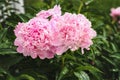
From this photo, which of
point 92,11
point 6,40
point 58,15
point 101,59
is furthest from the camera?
point 92,11

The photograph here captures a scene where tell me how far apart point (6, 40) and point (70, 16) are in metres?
0.49

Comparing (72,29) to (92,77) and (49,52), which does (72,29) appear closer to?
(49,52)

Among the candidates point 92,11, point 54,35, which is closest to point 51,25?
point 54,35

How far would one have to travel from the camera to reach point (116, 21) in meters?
4.11

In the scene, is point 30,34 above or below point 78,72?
above

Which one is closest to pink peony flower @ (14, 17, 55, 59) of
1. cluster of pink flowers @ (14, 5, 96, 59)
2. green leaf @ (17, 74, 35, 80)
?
cluster of pink flowers @ (14, 5, 96, 59)

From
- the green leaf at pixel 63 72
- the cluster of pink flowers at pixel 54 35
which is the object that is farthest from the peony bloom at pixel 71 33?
the green leaf at pixel 63 72

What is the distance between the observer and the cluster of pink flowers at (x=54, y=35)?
2031 millimetres

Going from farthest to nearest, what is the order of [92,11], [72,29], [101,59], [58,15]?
1. [92,11]
2. [101,59]
3. [58,15]
4. [72,29]

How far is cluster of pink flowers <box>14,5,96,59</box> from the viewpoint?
80.0 inches

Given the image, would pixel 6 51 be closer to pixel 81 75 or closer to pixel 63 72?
pixel 63 72

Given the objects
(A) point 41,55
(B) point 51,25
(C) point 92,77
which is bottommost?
(C) point 92,77

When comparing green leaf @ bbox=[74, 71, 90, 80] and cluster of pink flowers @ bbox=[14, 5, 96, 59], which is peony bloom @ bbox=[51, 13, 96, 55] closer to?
cluster of pink flowers @ bbox=[14, 5, 96, 59]

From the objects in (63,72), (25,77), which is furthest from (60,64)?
(25,77)
